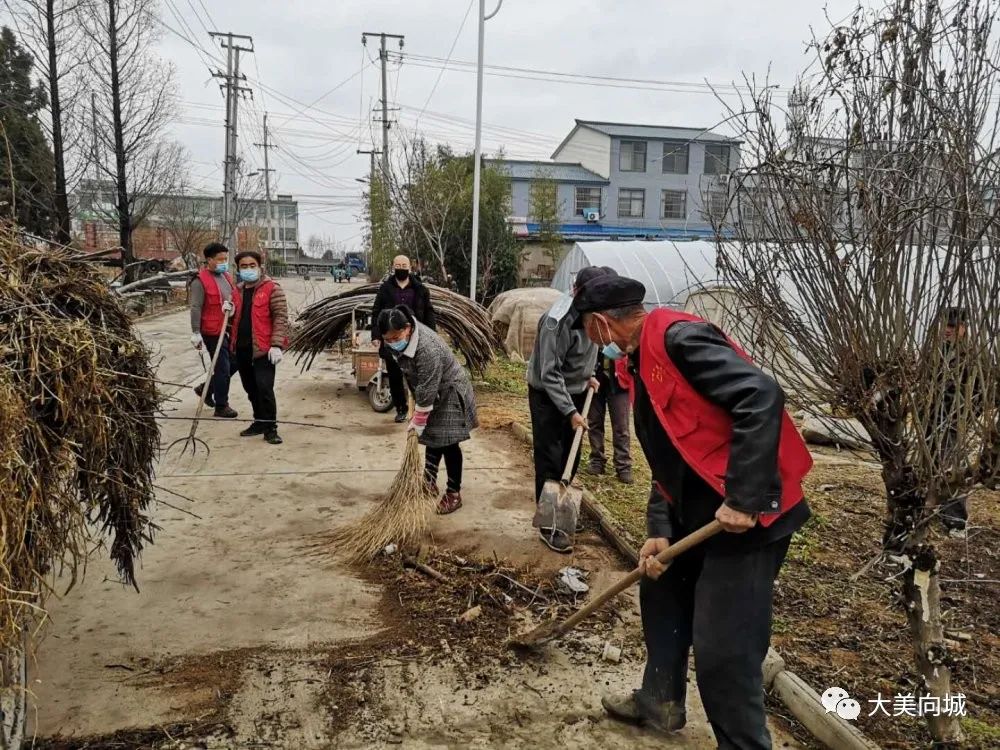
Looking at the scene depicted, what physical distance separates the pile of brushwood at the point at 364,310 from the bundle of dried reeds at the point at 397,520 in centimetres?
457

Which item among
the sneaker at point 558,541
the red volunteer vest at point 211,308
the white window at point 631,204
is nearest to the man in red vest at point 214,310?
the red volunteer vest at point 211,308

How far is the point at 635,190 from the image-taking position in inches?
1730

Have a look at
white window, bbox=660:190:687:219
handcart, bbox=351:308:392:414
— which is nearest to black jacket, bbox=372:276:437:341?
handcart, bbox=351:308:392:414

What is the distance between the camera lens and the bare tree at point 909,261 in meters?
2.22

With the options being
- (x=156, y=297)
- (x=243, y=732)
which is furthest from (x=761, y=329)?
(x=156, y=297)

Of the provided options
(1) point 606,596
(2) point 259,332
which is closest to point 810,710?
(1) point 606,596

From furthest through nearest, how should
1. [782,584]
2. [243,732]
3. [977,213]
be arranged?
[782,584] < [243,732] < [977,213]

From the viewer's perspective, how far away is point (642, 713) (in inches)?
106

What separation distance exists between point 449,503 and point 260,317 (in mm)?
2892

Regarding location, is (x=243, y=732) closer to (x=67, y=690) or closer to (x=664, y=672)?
(x=67, y=690)

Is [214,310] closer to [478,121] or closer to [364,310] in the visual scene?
[364,310]

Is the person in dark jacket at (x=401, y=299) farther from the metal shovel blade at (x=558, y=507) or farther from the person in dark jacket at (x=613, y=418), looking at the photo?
the metal shovel blade at (x=558, y=507)

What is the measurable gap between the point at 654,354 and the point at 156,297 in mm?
23896

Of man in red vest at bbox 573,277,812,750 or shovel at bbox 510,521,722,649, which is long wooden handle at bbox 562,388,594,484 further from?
man in red vest at bbox 573,277,812,750
